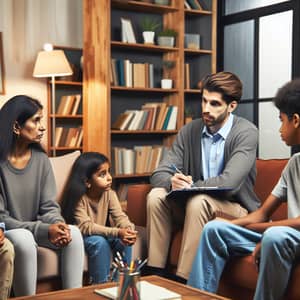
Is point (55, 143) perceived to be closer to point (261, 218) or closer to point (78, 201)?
point (78, 201)

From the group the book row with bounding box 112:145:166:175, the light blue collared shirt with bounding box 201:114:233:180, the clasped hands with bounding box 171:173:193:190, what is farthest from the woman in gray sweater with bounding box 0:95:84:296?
the book row with bounding box 112:145:166:175

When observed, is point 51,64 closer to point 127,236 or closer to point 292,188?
point 127,236

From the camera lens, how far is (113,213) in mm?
2982

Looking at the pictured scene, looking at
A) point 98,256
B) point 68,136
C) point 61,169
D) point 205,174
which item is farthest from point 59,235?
point 68,136

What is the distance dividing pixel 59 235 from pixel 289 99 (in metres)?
1.16

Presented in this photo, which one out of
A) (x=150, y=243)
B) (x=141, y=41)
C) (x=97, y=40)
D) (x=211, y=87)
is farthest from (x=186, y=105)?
(x=150, y=243)

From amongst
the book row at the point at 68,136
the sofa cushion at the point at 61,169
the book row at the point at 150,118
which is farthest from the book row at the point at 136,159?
the sofa cushion at the point at 61,169

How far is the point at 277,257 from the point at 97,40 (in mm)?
3113

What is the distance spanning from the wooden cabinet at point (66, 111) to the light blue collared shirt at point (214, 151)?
2669mm

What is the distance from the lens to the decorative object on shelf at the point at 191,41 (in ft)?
18.6

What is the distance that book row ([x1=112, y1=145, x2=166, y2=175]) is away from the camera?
17.3 feet

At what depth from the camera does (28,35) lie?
5633 millimetres

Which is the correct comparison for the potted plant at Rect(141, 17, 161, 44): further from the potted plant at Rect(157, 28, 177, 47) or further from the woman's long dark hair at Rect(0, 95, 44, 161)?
the woman's long dark hair at Rect(0, 95, 44, 161)

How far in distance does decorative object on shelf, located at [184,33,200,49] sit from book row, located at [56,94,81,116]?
1202 mm
